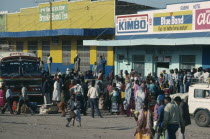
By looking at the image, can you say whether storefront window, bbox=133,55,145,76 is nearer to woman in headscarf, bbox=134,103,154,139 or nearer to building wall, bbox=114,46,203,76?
building wall, bbox=114,46,203,76

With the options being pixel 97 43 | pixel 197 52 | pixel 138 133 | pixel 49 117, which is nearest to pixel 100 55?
pixel 97 43

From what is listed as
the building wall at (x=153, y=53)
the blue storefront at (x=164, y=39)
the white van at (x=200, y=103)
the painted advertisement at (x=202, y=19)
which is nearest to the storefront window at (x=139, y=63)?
the blue storefront at (x=164, y=39)

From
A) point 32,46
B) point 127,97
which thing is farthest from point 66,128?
point 32,46

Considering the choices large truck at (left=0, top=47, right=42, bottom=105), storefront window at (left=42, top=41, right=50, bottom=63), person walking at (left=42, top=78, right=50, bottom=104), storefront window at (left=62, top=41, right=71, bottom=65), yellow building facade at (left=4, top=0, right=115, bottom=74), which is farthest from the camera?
storefront window at (left=42, top=41, right=50, bottom=63)

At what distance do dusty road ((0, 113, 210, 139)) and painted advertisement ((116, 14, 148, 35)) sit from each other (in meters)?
12.5

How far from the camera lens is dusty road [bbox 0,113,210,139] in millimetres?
17328

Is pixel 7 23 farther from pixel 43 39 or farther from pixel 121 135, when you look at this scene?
pixel 121 135

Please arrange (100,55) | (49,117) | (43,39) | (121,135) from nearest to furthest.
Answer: (121,135) → (49,117) → (100,55) → (43,39)

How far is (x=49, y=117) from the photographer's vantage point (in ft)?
74.6

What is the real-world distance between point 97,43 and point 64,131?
17101 millimetres

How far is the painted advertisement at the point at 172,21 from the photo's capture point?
101ft

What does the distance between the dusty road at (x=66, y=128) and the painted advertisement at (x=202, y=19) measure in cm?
986

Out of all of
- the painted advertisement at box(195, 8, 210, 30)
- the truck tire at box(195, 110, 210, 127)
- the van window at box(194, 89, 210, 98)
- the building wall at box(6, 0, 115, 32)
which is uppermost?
the building wall at box(6, 0, 115, 32)

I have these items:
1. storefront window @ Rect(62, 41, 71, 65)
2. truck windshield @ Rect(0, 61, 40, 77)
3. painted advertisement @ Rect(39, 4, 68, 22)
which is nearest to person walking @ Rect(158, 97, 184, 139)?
truck windshield @ Rect(0, 61, 40, 77)
